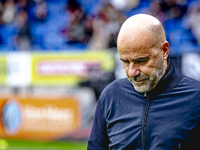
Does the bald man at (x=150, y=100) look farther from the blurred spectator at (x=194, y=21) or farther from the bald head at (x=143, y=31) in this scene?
the blurred spectator at (x=194, y=21)

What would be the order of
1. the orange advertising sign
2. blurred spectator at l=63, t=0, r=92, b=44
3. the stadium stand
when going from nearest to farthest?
the orange advertising sign < the stadium stand < blurred spectator at l=63, t=0, r=92, b=44

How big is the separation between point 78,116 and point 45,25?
5.28 metres

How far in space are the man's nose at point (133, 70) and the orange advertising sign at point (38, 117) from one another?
6.00 meters

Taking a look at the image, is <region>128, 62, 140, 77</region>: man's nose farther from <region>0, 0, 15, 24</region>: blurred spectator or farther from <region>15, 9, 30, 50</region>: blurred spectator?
<region>0, 0, 15, 24</region>: blurred spectator

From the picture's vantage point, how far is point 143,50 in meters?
1.87

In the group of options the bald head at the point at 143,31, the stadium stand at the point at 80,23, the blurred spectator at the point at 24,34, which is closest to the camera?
the bald head at the point at 143,31

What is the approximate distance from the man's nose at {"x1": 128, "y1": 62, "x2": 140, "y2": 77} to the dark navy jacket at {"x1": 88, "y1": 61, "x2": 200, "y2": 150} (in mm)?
177

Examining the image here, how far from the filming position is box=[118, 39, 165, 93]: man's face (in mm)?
1882

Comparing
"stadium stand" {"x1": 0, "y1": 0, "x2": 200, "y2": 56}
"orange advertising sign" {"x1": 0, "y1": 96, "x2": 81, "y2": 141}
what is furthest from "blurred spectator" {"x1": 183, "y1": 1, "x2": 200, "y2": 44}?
"orange advertising sign" {"x1": 0, "y1": 96, "x2": 81, "y2": 141}

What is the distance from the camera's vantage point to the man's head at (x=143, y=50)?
187 cm

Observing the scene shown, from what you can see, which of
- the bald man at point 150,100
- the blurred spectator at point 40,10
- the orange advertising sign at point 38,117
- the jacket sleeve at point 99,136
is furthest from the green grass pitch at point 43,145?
the blurred spectator at point 40,10


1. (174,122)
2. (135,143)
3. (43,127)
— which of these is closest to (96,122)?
(135,143)

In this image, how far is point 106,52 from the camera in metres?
7.53

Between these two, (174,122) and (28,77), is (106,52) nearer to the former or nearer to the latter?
(28,77)
